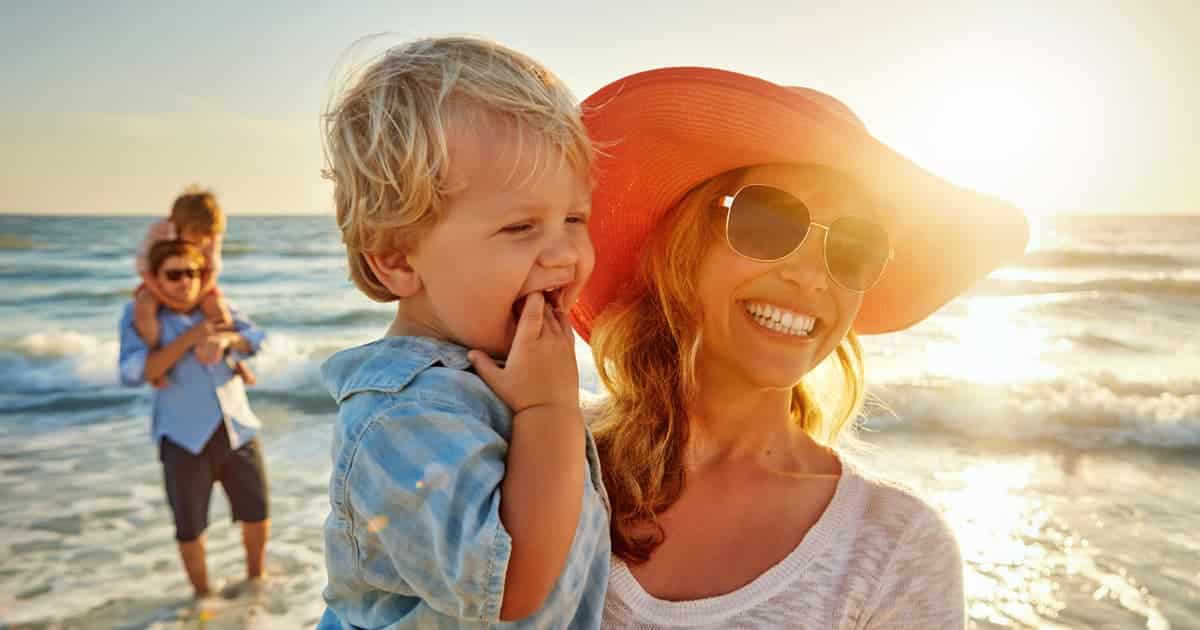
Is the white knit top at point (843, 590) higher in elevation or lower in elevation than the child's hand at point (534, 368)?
lower

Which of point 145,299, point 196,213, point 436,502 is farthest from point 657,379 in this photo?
point 196,213

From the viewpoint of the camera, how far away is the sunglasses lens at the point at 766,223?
7.58 feet

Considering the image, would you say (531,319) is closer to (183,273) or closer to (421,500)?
(421,500)

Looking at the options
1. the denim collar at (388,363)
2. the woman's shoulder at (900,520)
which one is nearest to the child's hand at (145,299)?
the denim collar at (388,363)

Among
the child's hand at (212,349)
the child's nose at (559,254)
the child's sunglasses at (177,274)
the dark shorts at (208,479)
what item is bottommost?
the dark shorts at (208,479)

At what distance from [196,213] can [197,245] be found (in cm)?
23

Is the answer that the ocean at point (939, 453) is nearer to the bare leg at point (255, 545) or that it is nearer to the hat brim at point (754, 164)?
the bare leg at point (255, 545)

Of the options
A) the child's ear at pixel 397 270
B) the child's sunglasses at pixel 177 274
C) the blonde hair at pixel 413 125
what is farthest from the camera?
the child's sunglasses at pixel 177 274

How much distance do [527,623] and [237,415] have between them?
15.9 ft

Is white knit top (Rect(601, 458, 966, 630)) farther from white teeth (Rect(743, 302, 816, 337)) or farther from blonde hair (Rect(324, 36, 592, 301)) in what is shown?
blonde hair (Rect(324, 36, 592, 301))

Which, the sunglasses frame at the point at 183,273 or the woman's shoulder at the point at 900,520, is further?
the sunglasses frame at the point at 183,273

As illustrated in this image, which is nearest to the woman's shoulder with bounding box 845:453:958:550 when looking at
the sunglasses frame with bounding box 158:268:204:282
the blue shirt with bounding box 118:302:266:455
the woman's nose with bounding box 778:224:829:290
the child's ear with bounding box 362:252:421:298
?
the woman's nose with bounding box 778:224:829:290

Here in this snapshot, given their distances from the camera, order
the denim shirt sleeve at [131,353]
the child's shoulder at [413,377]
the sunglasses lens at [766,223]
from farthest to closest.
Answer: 1. the denim shirt sleeve at [131,353]
2. the sunglasses lens at [766,223]
3. the child's shoulder at [413,377]

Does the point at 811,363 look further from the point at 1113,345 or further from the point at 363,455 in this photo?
the point at 1113,345
